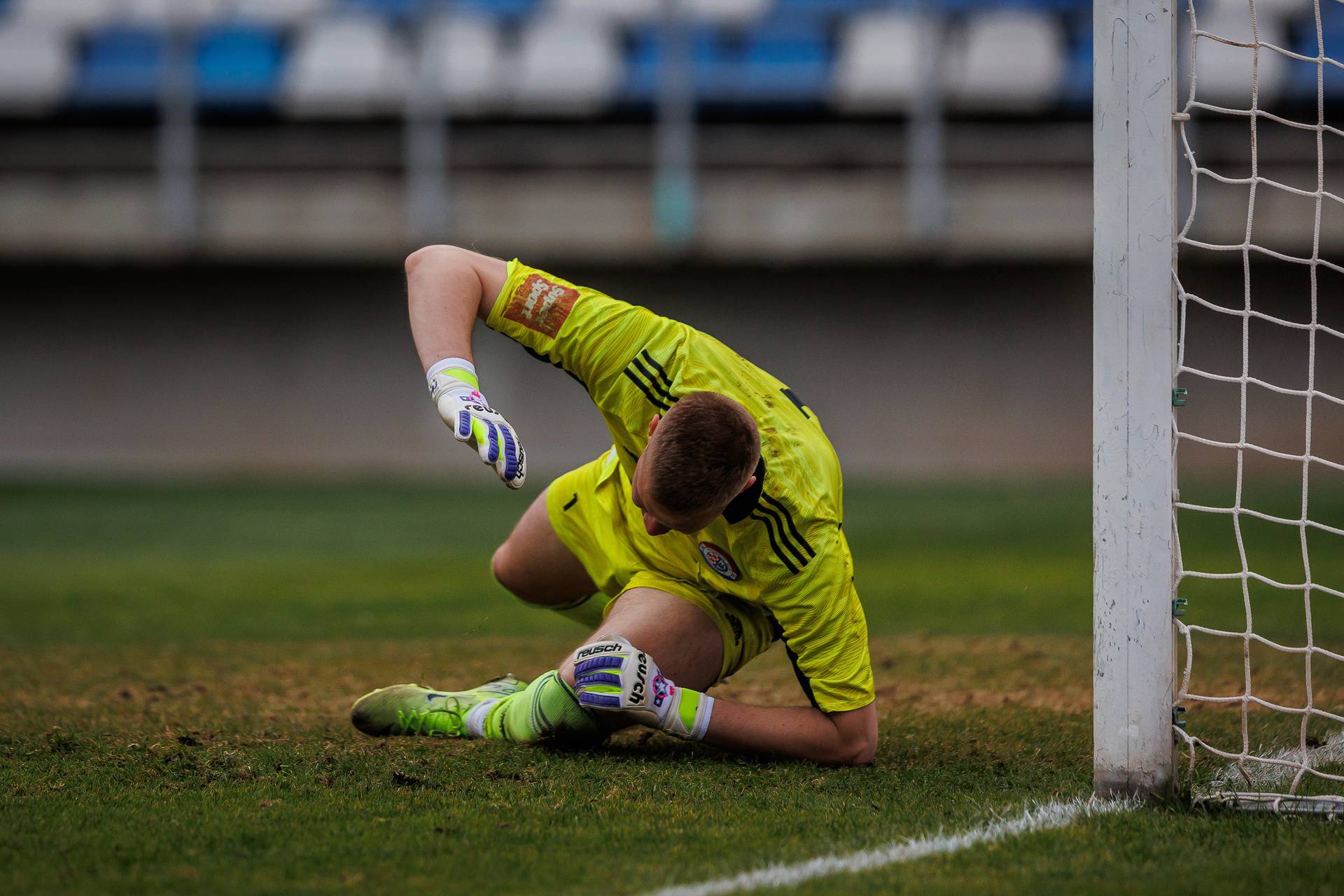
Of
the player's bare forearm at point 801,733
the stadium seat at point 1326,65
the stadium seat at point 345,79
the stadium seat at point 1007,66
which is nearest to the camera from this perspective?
the player's bare forearm at point 801,733

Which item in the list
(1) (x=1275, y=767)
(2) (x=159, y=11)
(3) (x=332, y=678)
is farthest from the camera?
(2) (x=159, y=11)

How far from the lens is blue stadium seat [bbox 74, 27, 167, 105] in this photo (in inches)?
744

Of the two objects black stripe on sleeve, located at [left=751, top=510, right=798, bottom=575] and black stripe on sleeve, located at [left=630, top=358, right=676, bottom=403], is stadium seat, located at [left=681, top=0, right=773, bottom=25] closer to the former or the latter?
black stripe on sleeve, located at [left=630, top=358, right=676, bottom=403]

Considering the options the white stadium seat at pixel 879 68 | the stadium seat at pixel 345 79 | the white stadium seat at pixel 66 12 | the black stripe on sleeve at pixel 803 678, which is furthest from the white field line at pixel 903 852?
the white stadium seat at pixel 66 12

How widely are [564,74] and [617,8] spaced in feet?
5.74

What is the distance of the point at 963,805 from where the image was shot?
3.33 m

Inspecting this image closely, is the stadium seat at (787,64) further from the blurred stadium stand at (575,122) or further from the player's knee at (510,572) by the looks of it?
the player's knee at (510,572)

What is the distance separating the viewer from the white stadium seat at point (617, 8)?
64.3 ft

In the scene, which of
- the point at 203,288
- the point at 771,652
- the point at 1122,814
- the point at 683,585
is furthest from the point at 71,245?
the point at 1122,814

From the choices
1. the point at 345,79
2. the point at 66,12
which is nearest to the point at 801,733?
the point at 345,79

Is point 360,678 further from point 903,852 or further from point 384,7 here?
point 384,7

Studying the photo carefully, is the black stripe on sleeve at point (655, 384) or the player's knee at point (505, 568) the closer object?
the black stripe on sleeve at point (655, 384)

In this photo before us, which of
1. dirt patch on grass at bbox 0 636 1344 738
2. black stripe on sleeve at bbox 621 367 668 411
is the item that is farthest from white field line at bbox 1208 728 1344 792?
black stripe on sleeve at bbox 621 367 668 411

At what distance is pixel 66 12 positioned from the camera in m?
19.8
